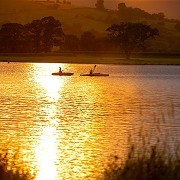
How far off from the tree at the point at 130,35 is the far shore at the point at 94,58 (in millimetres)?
3084

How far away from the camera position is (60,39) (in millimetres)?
185500

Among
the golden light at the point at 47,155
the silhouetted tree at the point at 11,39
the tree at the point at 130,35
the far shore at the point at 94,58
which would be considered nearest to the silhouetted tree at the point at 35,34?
the far shore at the point at 94,58

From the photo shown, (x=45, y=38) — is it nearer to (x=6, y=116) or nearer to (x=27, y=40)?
(x=27, y=40)

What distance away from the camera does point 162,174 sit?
44.5ft

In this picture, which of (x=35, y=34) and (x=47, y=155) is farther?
(x=35, y=34)

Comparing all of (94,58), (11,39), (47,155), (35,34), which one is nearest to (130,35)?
(94,58)

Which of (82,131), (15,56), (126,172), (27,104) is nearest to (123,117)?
(82,131)

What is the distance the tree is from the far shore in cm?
308

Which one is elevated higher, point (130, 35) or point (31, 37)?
point (130, 35)

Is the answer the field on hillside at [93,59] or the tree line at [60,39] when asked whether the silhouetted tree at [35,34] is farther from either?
the field on hillside at [93,59]

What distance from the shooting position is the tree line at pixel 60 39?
15975 cm

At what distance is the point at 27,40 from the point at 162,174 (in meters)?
153

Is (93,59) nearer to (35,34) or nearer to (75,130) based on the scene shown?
(35,34)

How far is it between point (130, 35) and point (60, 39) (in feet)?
102
